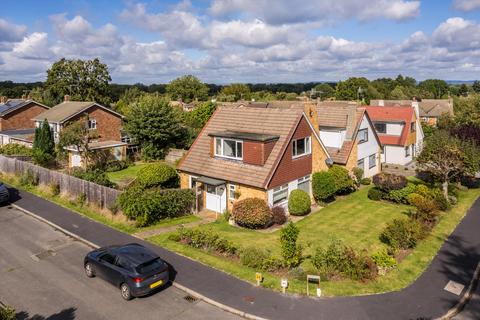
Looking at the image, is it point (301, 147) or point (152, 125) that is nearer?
point (301, 147)

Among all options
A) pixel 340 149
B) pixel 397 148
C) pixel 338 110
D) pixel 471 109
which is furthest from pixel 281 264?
pixel 471 109

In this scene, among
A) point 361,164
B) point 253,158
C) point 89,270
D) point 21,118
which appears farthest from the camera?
point 21,118

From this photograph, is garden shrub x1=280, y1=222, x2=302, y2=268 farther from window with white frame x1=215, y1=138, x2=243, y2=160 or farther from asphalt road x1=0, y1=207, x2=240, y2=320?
window with white frame x1=215, y1=138, x2=243, y2=160

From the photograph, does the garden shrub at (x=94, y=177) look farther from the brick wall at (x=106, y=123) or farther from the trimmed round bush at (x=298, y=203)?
the brick wall at (x=106, y=123)

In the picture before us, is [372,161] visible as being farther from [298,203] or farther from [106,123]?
[106,123]

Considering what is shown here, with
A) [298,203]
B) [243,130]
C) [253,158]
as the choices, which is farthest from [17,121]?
[298,203]

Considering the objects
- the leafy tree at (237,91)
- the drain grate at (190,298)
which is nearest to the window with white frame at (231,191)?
the drain grate at (190,298)
